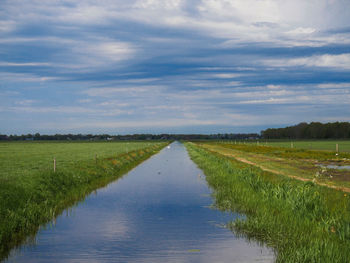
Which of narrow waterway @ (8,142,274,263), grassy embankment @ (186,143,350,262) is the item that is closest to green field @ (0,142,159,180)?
narrow waterway @ (8,142,274,263)

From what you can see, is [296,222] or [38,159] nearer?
[296,222]

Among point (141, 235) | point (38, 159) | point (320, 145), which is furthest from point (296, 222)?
point (320, 145)

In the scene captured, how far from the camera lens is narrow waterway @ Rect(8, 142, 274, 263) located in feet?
31.1

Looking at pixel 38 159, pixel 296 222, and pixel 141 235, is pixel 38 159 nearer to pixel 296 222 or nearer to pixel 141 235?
pixel 141 235

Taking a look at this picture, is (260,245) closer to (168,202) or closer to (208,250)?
(208,250)

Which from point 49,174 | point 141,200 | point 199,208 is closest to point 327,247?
point 199,208

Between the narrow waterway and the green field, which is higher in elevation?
the green field

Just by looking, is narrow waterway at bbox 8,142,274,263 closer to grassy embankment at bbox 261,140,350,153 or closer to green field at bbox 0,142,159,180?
green field at bbox 0,142,159,180

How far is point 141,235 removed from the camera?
1152 centimetres

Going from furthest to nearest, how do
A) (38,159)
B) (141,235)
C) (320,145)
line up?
1. (320,145)
2. (38,159)
3. (141,235)

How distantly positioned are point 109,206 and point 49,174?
5.55m

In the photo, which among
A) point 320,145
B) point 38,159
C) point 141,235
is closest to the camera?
point 141,235

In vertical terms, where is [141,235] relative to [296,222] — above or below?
below

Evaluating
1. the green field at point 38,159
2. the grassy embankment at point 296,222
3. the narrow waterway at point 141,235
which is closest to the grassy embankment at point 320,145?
the green field at point 38,159
